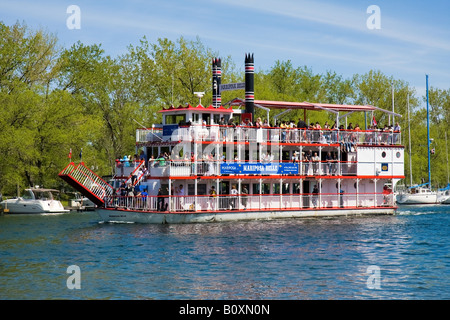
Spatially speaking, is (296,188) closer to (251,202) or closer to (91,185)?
(251,202)

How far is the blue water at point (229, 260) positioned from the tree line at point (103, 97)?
→ 1668 cm

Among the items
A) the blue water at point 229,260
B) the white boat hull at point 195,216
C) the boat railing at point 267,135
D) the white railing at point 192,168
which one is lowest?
the blue water at point 229,260

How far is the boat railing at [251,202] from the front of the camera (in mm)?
45375

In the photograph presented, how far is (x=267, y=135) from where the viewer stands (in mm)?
48938

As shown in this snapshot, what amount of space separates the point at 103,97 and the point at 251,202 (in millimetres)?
A: 35616

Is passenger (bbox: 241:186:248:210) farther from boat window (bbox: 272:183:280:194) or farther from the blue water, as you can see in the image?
boat window (bbox: 272:183:280:194)

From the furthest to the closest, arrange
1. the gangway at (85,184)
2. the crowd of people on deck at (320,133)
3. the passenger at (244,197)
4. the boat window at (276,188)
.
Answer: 1. the boat window at (276,188)
2. the crowd of people on deck at (320,133)
3. the passenger at (244,197)
4. the gangway at (85,184)

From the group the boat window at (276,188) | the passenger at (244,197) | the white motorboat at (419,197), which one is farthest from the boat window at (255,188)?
the white motorboat at (419,197)

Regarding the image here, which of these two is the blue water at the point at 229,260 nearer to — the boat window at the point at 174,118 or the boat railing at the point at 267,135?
the boat railing at the point at 267,135

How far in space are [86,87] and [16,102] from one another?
517 inches

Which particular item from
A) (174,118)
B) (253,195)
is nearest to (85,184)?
(174,118)

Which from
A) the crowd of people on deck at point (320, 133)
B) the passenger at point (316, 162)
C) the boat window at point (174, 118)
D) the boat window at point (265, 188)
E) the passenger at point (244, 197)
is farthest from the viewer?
the passenger at point (316, 162)
